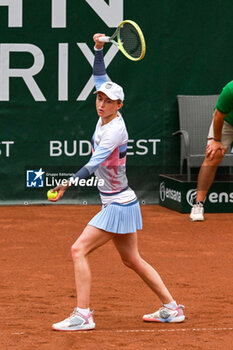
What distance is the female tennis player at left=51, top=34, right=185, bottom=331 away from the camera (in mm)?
5426

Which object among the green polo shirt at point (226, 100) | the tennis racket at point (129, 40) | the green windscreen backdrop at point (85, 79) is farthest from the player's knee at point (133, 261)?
the green windscreen backdrop at point (85, 79)

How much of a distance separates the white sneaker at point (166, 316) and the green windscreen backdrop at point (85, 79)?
5.23 meters

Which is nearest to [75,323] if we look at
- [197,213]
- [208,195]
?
[197,213]

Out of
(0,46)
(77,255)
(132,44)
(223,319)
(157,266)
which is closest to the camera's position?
(77,255)

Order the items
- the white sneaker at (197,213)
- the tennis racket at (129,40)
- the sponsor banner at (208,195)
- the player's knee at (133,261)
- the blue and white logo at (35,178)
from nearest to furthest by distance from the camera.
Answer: the player's knee at (133,261), the tennis racket at (129,40), the white sneaker at (197,213), the sponsor banner at (208,195), the blue and white logo at (35,178)

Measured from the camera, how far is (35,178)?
10.9 m

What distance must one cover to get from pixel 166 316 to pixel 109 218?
2.56 ft

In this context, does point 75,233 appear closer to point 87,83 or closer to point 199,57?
point 87,83

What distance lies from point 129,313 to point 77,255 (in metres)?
0.81

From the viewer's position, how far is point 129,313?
19.7 ft

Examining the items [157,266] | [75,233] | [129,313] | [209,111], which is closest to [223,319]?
[129,313]

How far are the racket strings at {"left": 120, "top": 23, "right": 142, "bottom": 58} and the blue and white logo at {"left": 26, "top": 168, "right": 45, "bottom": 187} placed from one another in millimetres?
4672

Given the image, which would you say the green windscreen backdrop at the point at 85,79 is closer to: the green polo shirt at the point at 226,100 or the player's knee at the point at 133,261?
the green polo shirt at the point at 226,100

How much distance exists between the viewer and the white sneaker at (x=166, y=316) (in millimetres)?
5719
